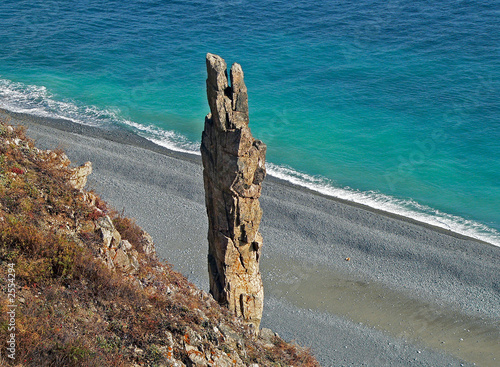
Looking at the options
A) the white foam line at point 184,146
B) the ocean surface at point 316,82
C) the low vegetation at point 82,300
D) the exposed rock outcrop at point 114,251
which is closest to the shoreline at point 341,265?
Result: the white foam line at point 184,146

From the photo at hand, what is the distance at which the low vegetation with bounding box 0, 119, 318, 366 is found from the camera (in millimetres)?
10391

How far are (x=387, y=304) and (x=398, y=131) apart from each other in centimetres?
2475

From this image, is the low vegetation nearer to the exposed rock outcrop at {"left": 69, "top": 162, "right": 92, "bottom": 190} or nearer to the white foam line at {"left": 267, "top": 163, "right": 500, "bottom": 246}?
the exposed rock outcrop at {"left": 69, "top": 162, "right": 92, "bottom": 190}

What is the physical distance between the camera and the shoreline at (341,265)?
961 inches

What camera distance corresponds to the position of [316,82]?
180ft

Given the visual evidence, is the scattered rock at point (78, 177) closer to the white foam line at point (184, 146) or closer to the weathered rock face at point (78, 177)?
the weathered rock face at point (78, 177)

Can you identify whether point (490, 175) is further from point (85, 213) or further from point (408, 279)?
point (85, 213)

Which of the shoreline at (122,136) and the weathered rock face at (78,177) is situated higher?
the weathered rock face at (78,177)

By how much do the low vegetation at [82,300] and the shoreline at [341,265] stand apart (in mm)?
9119

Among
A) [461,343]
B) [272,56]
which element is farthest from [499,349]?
[272,56]

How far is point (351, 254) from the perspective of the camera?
30.3m

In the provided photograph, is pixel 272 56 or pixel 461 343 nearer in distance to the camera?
pixel 461 343

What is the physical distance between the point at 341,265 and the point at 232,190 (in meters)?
16.3

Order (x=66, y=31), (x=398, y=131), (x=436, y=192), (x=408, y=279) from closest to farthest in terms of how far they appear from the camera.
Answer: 1. (x=408, y=279)
2. (x=436, y=192)
3. (x=398, y=131)
4. (x=66, y=31)
